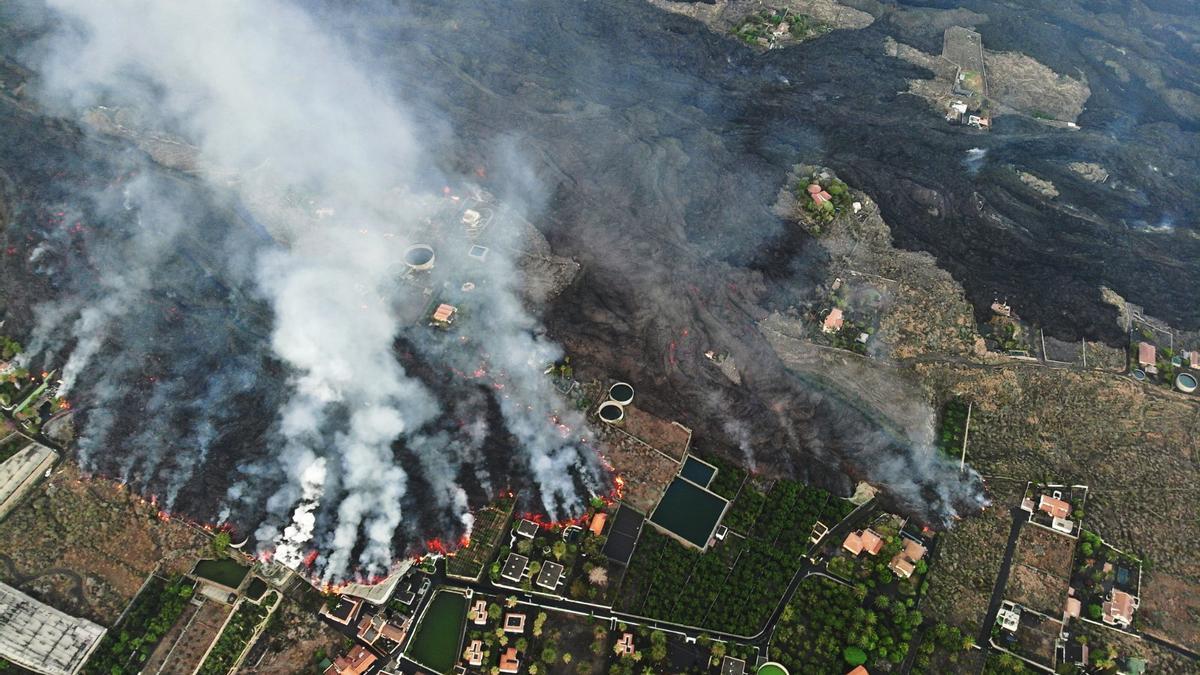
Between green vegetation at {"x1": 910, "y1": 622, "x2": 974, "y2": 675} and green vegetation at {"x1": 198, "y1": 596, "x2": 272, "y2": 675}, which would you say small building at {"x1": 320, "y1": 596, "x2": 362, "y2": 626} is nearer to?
green vegetation at {"x1": 198, "y1": 596, "x2": 272, "y2": 675}

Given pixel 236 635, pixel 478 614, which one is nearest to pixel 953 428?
pixel 478 614

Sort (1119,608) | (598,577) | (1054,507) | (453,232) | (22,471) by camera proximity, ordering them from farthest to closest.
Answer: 1. (453,232)
2. (1054,507)
3. (22,471)
4. (598,577)
5. (1119,608)

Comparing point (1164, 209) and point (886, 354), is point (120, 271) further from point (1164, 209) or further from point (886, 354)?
point (1164, 209)

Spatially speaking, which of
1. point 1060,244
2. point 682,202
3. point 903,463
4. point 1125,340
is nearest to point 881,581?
point 903,463

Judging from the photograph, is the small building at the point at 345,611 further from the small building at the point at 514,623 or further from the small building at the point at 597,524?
the small building at the point at 597,524

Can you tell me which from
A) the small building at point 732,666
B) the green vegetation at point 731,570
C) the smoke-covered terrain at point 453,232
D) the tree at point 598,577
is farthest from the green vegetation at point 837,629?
the tree at point 598,577

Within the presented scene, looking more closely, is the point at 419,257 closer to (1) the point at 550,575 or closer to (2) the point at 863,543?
(1) the point at 550,575
